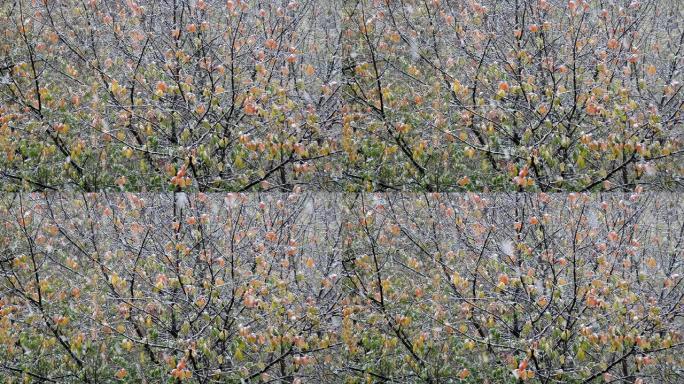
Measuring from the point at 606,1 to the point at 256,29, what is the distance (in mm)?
2814

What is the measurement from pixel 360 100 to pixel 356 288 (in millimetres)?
1519

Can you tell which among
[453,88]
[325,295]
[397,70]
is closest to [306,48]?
[397,70]

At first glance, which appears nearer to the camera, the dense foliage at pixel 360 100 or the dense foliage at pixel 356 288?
the dense foliage at pixel 356 288

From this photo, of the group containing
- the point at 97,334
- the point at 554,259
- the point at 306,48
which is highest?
the point at 306,48

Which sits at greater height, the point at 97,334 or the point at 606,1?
the point at 606,1

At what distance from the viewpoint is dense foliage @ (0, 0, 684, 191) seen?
6980 millimetres

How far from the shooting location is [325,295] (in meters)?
7.00

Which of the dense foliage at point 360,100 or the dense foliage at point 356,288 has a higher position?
the dense foliage at point 360,100

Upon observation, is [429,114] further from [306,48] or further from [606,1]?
[606,1]

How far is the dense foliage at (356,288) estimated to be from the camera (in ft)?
22.6

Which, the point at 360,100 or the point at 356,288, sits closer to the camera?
the point at 356,288

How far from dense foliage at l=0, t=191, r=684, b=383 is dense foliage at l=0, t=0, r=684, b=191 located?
231mm

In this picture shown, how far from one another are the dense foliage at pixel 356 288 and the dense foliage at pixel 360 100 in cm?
23

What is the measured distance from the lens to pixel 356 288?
23.0ft
